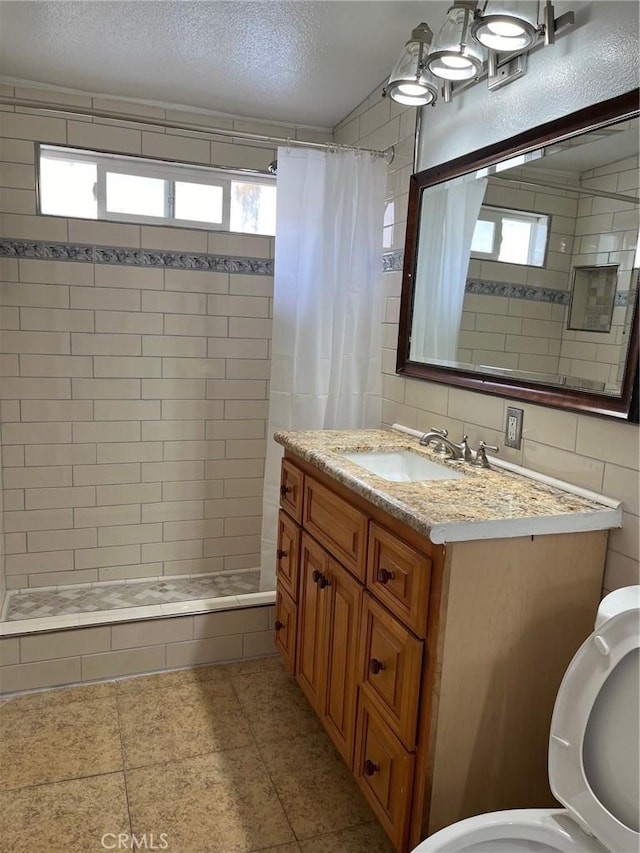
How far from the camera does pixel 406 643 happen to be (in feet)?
4.77

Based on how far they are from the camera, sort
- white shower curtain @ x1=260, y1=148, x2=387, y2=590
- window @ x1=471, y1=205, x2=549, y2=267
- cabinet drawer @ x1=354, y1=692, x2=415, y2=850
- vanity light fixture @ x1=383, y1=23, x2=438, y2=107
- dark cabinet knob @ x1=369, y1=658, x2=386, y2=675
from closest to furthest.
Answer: cabinet drawer @ x1=354, y1=692, x2=415, y2=850
dark cabinet knob @ x1=369, y1=658, x2=386, y2=675
window @ x1=471, y1=205, x2=549, y2=267
vanity light fixture @ x1=383, y1=23, x2=438, y2=107
white shower curtain @ x1=260, y1=148, x2=387, y2=590

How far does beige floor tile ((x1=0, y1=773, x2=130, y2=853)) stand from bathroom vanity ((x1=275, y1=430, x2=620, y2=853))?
2.28ft

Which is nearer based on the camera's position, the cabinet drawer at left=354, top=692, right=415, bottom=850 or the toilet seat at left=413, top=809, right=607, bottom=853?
the toilet seat at left=413, top=809, right=607, bottom=853

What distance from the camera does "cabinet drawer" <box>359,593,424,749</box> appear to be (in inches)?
56.3

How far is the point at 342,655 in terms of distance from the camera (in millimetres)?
1783

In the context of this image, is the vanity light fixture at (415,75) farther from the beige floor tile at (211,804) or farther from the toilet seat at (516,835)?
→ the beige floor tile at (211,804)

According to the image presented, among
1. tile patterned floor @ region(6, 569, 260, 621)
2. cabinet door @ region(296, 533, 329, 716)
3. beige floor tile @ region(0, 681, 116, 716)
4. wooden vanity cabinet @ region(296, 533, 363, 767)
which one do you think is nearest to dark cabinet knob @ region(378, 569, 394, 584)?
wooden vanity cabinet @ region(296, 533, 363, 767)

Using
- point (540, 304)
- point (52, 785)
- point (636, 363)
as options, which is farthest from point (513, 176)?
point (52, 785)

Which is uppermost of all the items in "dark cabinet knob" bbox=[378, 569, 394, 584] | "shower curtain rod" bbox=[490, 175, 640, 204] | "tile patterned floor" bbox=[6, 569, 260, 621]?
"shower curtain rod" bbox=[490, 175, 640, 204]

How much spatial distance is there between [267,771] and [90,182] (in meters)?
2.60

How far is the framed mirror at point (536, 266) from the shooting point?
4.91 feet

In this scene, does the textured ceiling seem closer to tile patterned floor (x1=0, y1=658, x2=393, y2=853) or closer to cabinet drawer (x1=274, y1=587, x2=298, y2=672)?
cabinet drawer (x1=274, y1=587, x2=298, y2=672)

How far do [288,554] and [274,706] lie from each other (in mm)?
576

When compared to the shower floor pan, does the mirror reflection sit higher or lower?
higher
